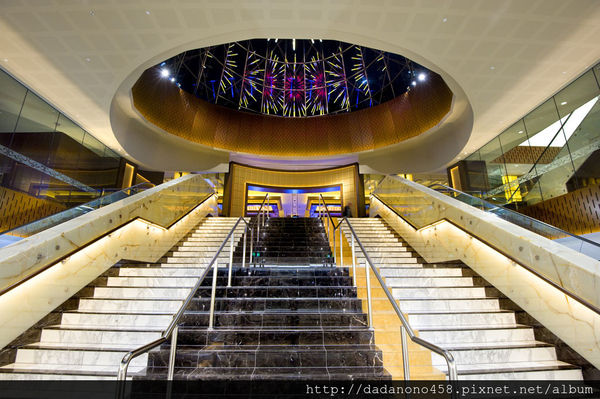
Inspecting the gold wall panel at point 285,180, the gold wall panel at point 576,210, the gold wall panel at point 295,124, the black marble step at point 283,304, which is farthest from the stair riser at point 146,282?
the gold wall panel at point 285,180

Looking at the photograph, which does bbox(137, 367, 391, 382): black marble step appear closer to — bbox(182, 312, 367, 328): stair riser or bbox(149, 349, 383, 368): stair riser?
bbox(149, 349, 383, 368): stair riser

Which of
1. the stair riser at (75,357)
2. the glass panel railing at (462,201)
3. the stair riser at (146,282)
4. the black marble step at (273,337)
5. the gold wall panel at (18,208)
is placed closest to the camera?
the stair riser at (75,357)

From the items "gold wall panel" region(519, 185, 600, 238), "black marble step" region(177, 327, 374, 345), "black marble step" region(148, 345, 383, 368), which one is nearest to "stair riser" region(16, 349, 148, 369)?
"black marble step" region(148, 345, 383, 368)

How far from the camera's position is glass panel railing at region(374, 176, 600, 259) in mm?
3635

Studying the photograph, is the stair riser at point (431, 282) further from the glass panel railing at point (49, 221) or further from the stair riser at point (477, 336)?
the glass panel railing at point (49, 221)

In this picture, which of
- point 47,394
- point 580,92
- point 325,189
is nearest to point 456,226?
point 580,92

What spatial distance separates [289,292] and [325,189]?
12.8 m

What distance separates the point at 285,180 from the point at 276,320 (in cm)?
1379

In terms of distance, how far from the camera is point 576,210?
7.25 meters

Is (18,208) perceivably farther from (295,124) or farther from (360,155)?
(360,155)

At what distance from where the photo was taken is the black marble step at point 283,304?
13.7ft

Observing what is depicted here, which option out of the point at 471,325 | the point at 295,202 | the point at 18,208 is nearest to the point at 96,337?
the point at 471,325

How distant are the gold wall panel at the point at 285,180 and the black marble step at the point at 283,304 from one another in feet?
36.7

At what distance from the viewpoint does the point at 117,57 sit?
6859 mm
